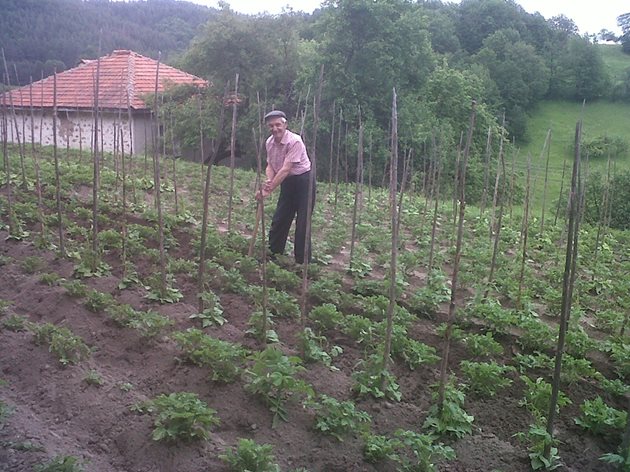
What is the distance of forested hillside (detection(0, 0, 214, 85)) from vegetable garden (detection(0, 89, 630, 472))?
461 cm

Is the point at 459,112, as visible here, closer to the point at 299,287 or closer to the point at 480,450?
the point at 299,287

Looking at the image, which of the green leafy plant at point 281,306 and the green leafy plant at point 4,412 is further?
the green leafy plant at point 281,306

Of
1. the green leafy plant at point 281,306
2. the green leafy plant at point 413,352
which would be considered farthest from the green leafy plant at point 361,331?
the green leafy plant at point 281,306

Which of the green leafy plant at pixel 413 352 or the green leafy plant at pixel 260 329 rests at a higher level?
the green leafy plant at pixel 260 329

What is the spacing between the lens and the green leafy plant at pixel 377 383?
3.53 m

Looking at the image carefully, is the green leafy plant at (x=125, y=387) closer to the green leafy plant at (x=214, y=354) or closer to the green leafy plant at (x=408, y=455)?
the green leafy plant at (x=214, y=354)

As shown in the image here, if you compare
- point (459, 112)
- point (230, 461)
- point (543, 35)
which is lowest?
point (230, 461)

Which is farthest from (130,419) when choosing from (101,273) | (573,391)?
(573,391)

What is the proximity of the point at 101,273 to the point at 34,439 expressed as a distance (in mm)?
2344

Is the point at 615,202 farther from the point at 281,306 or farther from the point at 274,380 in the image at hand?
the point at 274,380

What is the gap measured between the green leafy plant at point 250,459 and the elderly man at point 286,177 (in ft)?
9.45

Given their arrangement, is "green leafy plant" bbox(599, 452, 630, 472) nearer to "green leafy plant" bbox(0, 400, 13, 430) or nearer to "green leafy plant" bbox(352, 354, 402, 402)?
"green leafy plant" bbox(352, 354, 402, 402)

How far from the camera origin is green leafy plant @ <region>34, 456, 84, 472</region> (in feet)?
7.64

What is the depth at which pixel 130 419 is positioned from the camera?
2.93 m
